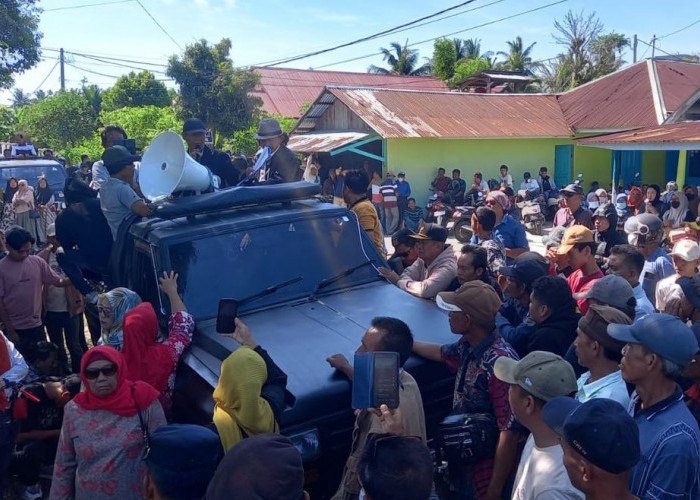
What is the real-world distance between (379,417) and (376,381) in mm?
201

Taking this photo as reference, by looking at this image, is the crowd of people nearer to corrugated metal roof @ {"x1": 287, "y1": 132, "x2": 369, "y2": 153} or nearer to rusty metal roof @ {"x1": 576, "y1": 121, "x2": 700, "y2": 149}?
rusty metal roof @ {"x1": 576, "y1": 121, "x2": 700, "y2": 149}

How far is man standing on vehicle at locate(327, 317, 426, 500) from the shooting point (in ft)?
9.05

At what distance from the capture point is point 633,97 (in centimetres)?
2264

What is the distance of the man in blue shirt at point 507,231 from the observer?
571 centimetres

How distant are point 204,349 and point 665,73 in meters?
24.4

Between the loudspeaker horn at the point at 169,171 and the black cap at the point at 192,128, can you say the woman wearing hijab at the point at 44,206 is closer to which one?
the black cap at the point at 192,128

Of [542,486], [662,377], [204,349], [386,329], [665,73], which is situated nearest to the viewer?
[542,486]

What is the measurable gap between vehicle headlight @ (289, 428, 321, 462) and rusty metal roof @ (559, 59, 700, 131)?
20.4 m

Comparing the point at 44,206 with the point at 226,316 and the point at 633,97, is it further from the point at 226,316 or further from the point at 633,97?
the point at 633,97

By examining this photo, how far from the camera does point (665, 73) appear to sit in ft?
77.2

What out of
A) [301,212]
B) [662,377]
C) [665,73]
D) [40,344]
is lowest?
[40,344]

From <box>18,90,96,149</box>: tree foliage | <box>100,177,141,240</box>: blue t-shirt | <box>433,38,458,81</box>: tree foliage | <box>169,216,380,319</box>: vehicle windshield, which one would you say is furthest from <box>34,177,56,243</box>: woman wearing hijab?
<box>433,38,458,81</box>: tree foliage

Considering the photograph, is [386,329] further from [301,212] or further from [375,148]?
[375,148]

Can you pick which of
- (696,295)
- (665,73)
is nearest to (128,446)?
(696,295)
